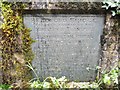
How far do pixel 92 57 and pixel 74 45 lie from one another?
0.60ft

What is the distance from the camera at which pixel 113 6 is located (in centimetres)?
209

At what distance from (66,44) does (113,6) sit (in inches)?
19.0

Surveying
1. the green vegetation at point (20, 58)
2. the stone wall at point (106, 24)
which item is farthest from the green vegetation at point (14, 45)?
the stone wall at point (106, 24)

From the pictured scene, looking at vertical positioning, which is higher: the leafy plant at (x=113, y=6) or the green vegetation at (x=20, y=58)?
the leafy plant at (x=113, y=6)

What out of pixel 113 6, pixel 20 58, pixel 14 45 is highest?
pixel 113 6

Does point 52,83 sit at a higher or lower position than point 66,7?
lower

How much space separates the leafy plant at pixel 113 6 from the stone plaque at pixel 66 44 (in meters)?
0.11

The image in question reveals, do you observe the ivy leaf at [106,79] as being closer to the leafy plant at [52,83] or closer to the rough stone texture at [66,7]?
the leafy plant at [52,83]

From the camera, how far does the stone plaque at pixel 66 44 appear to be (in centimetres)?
221

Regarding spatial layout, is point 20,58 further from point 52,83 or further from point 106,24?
point 106,24

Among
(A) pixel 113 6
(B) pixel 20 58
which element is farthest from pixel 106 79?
A: (B) pixel 20 58

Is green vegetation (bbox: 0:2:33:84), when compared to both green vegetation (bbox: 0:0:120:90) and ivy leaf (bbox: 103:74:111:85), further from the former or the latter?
ivy leaf (bbox: 103:74:111:85)

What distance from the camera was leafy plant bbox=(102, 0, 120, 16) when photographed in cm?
210

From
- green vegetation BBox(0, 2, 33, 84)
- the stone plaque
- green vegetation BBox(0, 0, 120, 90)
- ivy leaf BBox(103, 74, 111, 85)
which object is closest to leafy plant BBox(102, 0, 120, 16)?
green vegetation BBox(0, 0, 120, 90)
